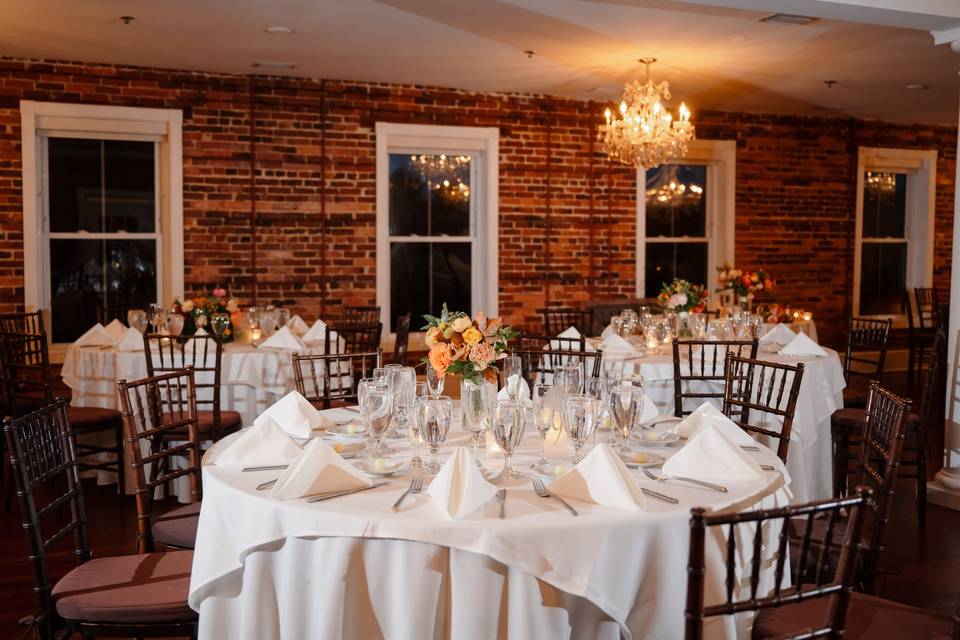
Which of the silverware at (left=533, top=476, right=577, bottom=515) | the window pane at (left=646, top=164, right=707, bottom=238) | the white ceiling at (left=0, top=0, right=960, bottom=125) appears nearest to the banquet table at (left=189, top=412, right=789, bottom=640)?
the silverware at (left=533, top=476, right=577, bottom=515)

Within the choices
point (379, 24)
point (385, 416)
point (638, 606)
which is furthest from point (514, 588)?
point (379, 24)

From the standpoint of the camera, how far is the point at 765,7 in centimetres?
461

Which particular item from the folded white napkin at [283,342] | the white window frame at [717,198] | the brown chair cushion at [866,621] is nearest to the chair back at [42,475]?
the brown chair cushion at [866,621]

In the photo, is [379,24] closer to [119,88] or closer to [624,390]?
[119,88]

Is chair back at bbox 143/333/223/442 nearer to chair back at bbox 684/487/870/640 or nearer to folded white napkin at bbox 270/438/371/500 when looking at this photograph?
folded white napkin at bbox 270/438/371/500

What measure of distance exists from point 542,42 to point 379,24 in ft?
3.94

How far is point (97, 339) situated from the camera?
19.6ft

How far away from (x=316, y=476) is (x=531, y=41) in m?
4.84

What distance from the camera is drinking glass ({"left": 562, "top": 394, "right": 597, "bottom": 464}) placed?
259 centimetres

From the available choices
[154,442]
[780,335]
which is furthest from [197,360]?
[780,335]

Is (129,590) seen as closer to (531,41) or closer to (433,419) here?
(433,419)

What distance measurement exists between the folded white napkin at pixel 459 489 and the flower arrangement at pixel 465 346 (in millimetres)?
729

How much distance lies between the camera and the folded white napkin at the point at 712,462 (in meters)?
2.61

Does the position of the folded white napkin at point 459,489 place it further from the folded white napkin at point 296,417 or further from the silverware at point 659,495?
the folded white napkin at point 296,417
